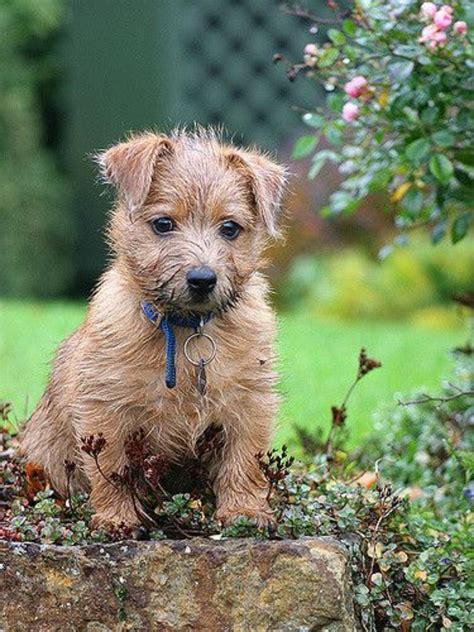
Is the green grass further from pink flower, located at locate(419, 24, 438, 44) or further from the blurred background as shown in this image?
pink flower, located at locate(419, 24, 438, 44)

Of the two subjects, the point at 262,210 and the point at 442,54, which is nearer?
the point at 262,210

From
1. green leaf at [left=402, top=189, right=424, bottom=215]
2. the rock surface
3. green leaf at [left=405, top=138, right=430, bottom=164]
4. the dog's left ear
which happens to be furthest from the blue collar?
green leaf at [left=402, top=189, right=424, bottom=215]

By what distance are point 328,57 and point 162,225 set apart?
150cm

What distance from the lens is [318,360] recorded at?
9086mm

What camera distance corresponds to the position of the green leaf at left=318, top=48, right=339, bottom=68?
16.6 ft

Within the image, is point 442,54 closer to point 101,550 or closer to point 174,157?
point 174,157

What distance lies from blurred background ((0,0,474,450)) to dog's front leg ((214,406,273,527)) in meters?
7.66

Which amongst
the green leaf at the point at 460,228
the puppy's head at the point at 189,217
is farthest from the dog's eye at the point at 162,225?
the green leaf at the point at 460,228

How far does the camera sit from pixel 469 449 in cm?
560

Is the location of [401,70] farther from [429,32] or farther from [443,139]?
[443,139]

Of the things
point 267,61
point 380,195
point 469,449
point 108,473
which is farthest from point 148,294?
point 267,61

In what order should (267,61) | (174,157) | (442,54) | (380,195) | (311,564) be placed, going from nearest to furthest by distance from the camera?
(311,564), (174,157), (442,54), (380,195), (267,61)

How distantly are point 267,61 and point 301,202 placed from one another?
2.13 metres

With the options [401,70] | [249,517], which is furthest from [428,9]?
[249,517]
